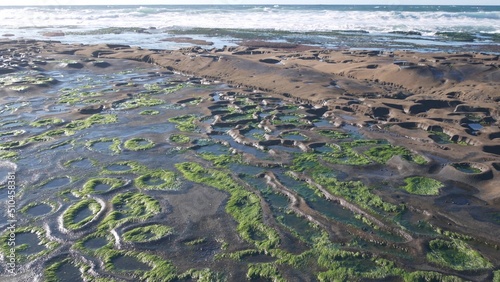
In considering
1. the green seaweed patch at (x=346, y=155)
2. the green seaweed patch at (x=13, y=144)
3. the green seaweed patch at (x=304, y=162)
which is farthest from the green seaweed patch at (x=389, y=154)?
the green seaweed patch at (x=13, y=144)

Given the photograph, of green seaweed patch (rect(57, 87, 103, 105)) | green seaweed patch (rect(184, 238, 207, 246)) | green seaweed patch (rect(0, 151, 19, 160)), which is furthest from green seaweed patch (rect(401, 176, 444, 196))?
green seaweed patch (rect(57, 87, 103, 105))

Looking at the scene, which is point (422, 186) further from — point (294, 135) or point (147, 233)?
point (147, 233)

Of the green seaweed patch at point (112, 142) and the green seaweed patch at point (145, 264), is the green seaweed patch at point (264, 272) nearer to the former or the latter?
the green seaweed patch at point (145, 264)

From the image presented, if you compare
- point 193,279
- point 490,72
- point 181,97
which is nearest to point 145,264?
point 193,279

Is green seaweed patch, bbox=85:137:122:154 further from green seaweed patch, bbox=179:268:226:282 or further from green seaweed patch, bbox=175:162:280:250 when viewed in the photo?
green seaweed patch, bbox=179:268:226:282

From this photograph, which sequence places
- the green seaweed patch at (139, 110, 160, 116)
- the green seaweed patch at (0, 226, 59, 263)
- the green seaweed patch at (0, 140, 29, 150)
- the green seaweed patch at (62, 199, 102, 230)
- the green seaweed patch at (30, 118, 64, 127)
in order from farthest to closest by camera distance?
the green seaweed patch at (139, 110, 160, 116)
the green seaweed patch at (30, 118, 64, 127)
the green seaweed patch at (0, 140, 29, 150)
the green seaweed patch at (62, 199, 102, 230)
the green seaweed patch at (0, 226, 59, 263)

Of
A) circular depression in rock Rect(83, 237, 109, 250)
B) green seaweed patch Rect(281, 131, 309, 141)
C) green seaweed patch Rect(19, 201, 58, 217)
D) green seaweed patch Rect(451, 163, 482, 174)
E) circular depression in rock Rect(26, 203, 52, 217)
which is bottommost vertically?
circular depression in rock Rect(83, 237, 109, 250)
